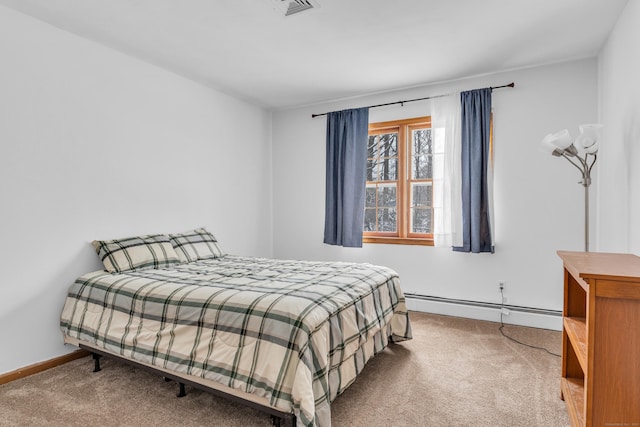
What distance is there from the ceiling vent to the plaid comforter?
73.0 inches

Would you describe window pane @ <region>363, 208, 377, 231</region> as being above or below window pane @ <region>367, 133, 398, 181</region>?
below

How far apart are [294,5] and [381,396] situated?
259 cm

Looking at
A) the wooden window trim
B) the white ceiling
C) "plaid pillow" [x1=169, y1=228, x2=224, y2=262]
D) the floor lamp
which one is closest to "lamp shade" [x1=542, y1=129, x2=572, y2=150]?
the floor lamp

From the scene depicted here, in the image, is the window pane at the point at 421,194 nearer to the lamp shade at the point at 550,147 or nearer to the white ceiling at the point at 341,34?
the white ceiling at the point at 341,34

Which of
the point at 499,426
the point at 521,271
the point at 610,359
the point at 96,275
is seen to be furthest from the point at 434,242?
the point at 96,275

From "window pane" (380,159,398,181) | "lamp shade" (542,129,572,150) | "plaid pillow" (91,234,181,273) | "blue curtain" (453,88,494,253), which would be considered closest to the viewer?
"lamp shade" (542,129,572,150)

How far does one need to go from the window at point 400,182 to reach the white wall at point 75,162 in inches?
73.5

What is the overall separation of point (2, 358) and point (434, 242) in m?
3.69

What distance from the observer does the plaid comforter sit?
68.0 inches

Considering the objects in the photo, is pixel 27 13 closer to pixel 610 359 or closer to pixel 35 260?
pixel 35 260

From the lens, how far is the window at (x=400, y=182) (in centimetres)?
395

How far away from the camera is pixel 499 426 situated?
73.2 inches

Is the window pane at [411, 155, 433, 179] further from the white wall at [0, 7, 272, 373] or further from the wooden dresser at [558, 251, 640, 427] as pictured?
the wooden dresser at [558, 251, 640, 427]

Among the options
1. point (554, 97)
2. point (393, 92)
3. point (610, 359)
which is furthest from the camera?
point (393, 92)
